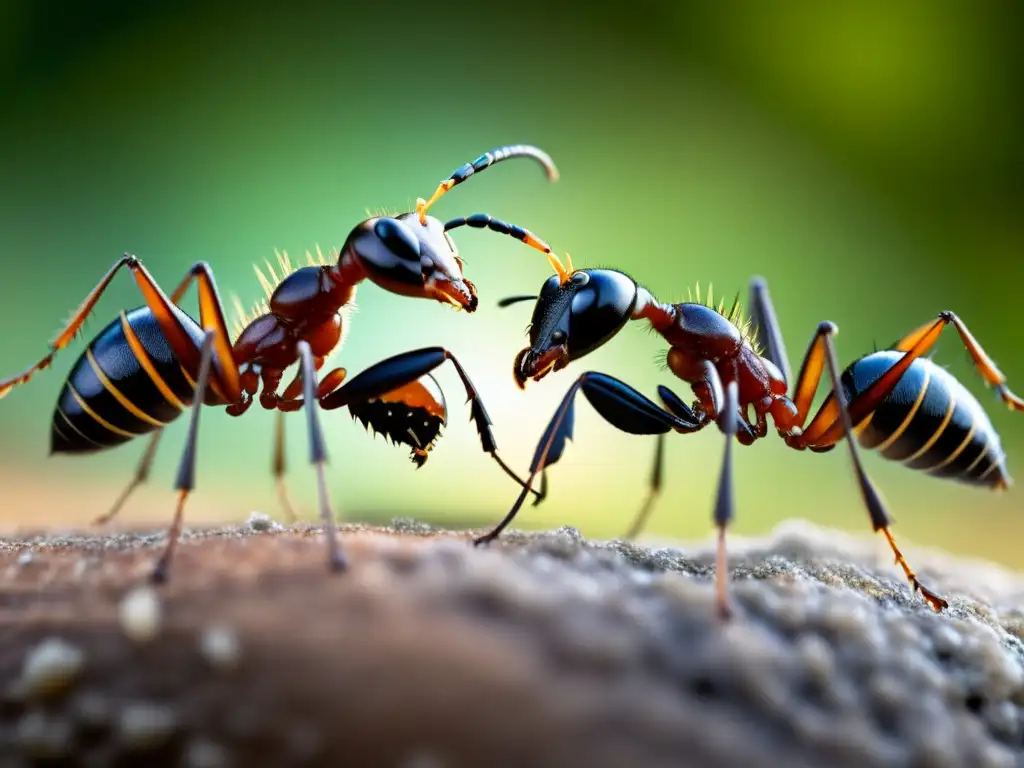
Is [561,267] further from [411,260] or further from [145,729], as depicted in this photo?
[145,729]

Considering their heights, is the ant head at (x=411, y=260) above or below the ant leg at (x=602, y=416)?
above

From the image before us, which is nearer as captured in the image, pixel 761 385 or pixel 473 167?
pixel 473 167

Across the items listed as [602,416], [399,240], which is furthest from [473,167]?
[602,416]

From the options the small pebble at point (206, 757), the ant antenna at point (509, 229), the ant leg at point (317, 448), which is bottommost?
the small pebble at point (206, 757)

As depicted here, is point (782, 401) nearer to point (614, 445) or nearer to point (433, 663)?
point (433, 663)

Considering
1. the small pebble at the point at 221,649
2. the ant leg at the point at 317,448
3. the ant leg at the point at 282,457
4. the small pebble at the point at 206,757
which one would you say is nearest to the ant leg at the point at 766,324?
the ant leg at the point at 282,457

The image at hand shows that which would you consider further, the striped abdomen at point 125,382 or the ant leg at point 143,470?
the ant leg at point 143,470

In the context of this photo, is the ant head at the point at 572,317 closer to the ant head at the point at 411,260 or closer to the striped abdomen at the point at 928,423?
the ant head at the point at 411,260
